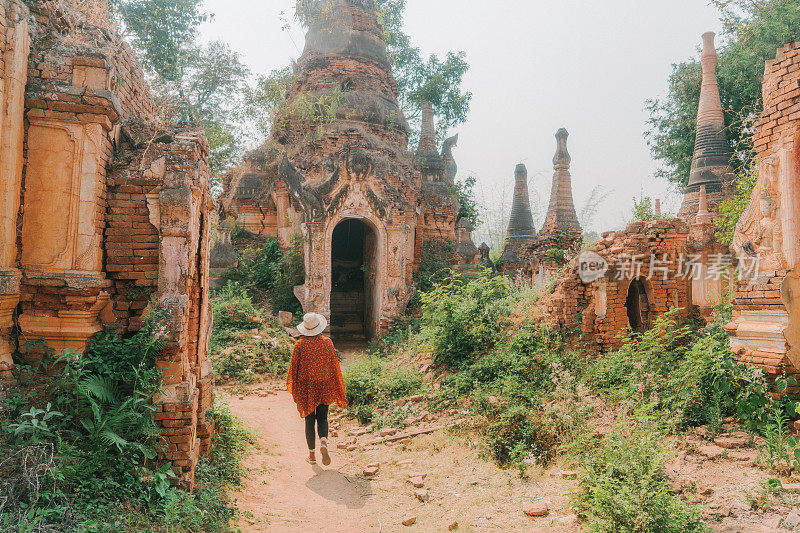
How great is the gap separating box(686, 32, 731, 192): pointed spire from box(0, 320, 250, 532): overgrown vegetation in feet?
49.1

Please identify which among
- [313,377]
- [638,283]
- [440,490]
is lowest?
[440,490]

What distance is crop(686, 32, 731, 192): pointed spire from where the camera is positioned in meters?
13.8

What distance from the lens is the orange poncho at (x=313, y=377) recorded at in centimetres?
530

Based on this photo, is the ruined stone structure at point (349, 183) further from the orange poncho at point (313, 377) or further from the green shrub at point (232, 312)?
the orange poncho at point (313, 377)

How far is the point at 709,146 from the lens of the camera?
46.1ft

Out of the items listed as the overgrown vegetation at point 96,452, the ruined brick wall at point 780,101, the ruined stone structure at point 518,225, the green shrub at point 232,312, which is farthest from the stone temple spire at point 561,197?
the overgrown vegetation at point 96,452

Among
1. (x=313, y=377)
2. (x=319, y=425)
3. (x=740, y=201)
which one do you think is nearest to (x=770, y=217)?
(x=740, y=201)

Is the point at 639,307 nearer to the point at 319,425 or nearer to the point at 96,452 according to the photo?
the point at 319,425

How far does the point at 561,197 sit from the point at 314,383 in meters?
12.7

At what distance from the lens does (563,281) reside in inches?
322

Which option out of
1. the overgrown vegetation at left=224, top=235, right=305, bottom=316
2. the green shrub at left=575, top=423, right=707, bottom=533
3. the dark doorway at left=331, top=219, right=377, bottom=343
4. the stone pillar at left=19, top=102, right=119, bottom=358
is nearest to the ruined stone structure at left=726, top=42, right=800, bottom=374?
the green shrub at left=575, top=423, right=707, bottom=533

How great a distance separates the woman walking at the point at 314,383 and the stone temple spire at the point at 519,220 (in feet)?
46.6

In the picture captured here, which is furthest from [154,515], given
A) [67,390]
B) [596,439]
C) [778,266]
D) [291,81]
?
[291,81]

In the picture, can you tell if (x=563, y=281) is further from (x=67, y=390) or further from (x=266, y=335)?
(x=67, y=390)
